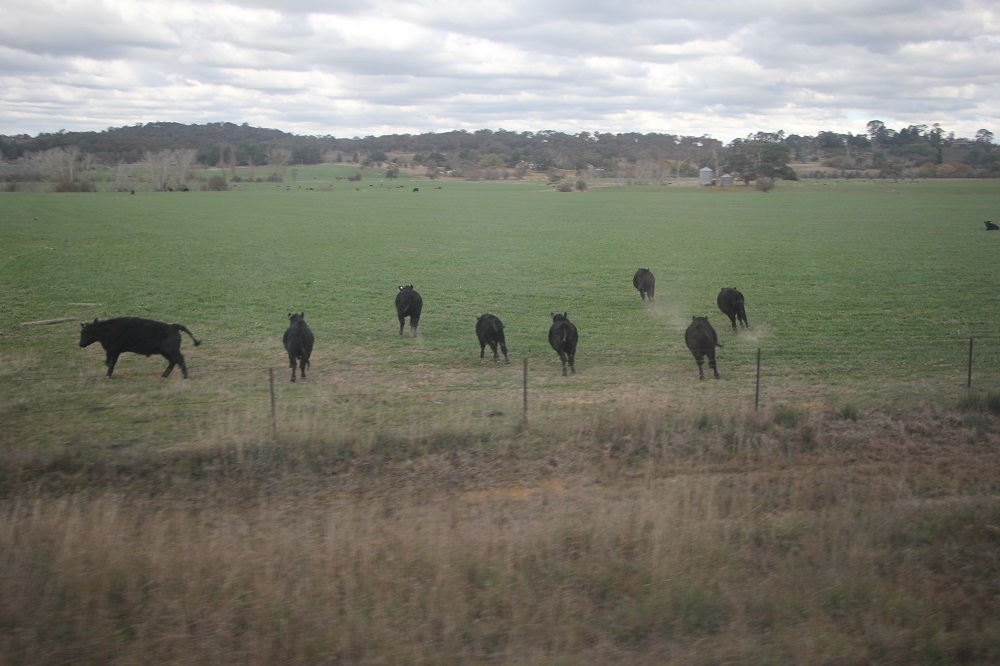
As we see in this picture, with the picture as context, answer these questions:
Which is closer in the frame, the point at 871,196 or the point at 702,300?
the point at 702,300

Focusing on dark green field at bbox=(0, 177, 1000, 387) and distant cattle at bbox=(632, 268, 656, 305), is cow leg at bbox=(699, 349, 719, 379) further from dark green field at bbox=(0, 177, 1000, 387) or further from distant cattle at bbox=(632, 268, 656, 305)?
distant cattle at bbox=(632, 268, 656, 305)

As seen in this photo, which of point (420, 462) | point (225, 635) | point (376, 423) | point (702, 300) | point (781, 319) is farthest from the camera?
point (702, 300)

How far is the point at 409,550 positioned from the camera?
23.1ft

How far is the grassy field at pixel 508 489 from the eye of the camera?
5797 millimetres

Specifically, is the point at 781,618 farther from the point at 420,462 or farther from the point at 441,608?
the point at 420,462

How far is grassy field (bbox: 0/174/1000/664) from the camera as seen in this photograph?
19.0ft

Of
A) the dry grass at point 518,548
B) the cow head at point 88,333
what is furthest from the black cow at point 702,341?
the cow head at point 88,333

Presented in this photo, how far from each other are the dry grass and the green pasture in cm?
274

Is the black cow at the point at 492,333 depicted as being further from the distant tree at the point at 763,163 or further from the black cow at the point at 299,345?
the distant tree at the point at 763,163

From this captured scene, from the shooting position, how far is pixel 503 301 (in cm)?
2497

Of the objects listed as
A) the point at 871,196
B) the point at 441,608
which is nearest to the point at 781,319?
the point at 441,608

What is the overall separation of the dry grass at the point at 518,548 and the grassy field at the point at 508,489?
3 centimetres

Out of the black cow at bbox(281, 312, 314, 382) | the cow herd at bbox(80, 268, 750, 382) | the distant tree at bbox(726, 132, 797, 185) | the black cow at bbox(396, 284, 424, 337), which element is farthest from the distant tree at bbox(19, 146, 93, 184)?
the black cow at bbox(281, 312, 314, 382)

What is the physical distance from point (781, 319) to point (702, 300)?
3.98 m
